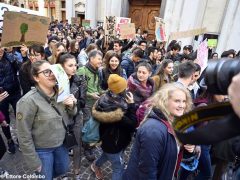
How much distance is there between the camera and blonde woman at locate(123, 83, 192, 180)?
6.17ft

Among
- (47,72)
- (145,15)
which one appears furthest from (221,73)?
(145,15)

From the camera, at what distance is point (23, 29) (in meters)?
3.59

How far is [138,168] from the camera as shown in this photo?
2.01 m

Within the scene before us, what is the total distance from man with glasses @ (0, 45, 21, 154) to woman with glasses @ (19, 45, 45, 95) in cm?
27

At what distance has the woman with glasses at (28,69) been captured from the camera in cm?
356

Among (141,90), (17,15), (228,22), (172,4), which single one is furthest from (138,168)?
(228,22)

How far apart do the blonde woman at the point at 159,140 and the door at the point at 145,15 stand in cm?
1184

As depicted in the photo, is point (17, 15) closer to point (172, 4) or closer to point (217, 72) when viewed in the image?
point (217, 72)

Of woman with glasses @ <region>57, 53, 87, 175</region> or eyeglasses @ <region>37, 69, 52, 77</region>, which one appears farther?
woman with glasses @ <region>57, 53, 87, 175</region>

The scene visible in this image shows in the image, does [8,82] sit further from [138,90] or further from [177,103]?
[177,103]

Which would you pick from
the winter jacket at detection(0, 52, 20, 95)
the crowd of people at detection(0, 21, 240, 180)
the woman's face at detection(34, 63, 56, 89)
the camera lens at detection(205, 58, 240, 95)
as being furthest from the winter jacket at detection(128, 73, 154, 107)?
the camera lens at detection(205, 58, 240, 95)

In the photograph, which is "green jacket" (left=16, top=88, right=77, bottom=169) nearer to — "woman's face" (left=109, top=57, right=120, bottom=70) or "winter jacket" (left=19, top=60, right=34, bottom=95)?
"winter jacket" (left=19, top=60, right=34, bottom=95)

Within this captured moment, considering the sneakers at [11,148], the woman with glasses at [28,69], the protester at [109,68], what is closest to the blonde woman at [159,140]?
the protester at [109,68]

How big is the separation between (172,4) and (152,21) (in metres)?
2.51
